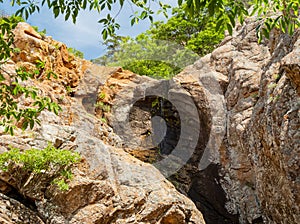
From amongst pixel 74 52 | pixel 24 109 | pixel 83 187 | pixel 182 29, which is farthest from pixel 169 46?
pixel 24 109

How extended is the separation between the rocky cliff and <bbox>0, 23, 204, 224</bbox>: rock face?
2cm

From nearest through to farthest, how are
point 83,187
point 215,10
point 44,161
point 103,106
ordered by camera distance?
point 215,10 → point 44,161 → point 83,187 → point 103,106

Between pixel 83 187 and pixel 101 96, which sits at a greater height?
pixel 101 96

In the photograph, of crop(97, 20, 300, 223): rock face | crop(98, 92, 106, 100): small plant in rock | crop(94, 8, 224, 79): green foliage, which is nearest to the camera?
crop(97, 20, 300, 223): rock face

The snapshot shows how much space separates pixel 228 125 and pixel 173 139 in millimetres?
2822

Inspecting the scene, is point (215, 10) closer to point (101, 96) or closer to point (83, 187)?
point (83, 187)

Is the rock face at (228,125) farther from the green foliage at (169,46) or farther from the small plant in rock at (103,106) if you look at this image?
the green foliage at (169,46)

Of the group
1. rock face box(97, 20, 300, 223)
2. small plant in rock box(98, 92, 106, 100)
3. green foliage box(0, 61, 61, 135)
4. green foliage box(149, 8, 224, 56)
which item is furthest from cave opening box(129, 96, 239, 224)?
green foliage box(0, 61, 61, 135)

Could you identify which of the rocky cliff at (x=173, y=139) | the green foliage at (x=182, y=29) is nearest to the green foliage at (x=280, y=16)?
the rocky cliff at (x=173, y=139)

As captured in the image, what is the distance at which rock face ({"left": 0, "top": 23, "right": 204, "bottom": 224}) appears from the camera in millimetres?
6281

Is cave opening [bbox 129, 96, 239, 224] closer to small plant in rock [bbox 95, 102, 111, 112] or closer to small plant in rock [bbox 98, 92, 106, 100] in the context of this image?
small plant in rock [bbox 95, 102, 111, 112]

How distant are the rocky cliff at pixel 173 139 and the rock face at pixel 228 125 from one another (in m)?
0.04

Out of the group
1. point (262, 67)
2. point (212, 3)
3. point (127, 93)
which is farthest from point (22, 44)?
point (212, 3)

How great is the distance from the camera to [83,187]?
674cm
